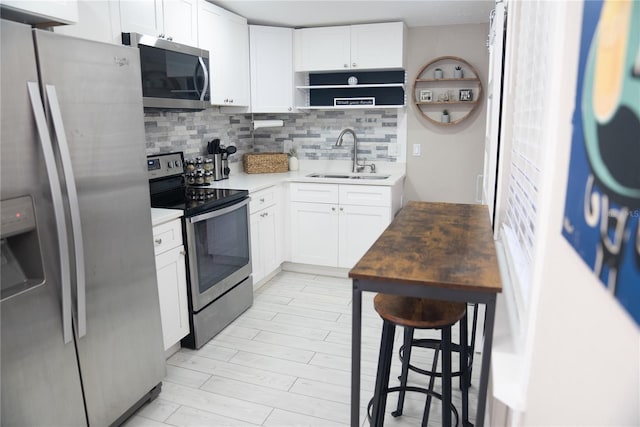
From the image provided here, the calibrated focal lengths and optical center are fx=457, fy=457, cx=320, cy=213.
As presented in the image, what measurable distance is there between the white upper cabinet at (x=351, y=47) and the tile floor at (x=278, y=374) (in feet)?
6.82

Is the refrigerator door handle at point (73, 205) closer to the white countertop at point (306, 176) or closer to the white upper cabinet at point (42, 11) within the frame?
the white upper cabinet at point (42, 11)

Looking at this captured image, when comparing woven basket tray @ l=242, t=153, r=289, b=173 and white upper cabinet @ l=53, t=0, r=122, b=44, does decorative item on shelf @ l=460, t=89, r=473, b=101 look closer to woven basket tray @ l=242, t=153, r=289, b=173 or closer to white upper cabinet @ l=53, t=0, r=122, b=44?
woven basket tray @ l=242, t=153, r=289, b=173

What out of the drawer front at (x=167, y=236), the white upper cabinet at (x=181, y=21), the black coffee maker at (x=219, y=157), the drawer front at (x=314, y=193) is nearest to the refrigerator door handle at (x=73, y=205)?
the drawer front at (x=167, y=236)

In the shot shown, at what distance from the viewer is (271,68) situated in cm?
415

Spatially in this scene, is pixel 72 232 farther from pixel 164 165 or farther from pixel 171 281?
pixel 164 165

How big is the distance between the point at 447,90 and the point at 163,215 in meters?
2.83

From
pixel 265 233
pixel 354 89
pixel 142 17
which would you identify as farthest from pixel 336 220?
pixel 142 17

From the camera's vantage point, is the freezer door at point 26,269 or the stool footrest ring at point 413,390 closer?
the freezer door at point 26,269

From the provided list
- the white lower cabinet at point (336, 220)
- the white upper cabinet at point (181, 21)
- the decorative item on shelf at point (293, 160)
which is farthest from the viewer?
the decorative item on shelf at point (293, 160)

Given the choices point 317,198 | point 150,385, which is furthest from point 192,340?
point 317,198

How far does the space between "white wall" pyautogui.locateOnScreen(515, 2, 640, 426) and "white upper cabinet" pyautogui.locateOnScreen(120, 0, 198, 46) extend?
2347 millimetres

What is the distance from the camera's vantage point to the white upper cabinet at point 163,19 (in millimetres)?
2559

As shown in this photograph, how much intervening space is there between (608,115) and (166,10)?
290 centimetres

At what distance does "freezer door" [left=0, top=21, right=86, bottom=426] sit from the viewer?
1518 millimetres
